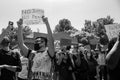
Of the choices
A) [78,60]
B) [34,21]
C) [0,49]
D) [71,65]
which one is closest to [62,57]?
[71,65]

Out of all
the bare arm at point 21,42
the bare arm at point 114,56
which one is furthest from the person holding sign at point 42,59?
the bare arm at point 114,56

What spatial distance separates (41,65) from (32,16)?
218 centimetres

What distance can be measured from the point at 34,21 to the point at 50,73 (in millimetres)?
2201

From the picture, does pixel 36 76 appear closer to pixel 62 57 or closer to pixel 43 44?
pixel 43 44

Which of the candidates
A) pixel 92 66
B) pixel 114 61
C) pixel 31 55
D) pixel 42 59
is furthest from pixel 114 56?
→ pixel 92 66

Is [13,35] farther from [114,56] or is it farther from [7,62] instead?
[114,56]

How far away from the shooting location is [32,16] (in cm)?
616

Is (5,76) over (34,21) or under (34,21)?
under

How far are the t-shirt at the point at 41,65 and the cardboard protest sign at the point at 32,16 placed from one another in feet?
5.93

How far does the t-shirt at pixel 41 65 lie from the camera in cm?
420

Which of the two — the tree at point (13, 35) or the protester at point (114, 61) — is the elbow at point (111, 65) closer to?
the protester at point (114, 61)

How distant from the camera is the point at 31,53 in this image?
4.54 metres

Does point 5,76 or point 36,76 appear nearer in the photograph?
point 36,76

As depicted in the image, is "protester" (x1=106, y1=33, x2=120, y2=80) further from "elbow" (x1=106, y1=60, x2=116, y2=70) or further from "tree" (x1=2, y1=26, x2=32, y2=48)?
"tree" (x1=2, y1=26, x2=32, y2=48)
